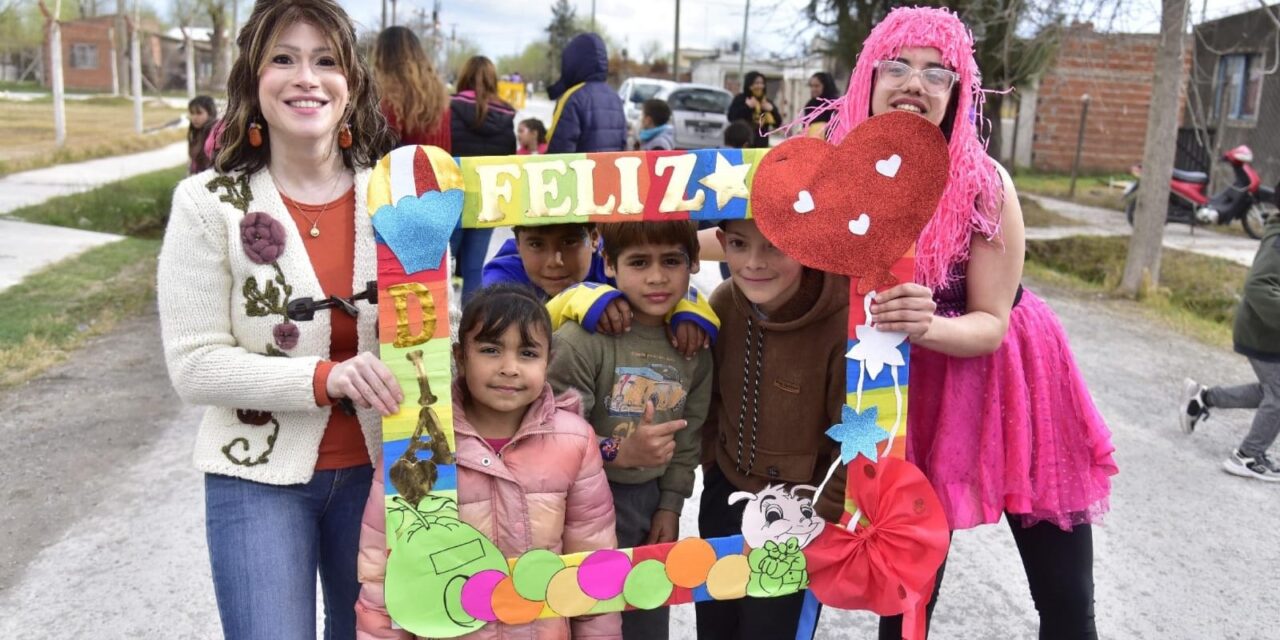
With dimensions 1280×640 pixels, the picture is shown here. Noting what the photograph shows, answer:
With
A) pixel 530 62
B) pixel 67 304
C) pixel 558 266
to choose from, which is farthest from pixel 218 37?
pixel 530 62

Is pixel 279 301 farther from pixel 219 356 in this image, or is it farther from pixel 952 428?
pixel 952 428

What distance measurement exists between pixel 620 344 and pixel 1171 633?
237cm

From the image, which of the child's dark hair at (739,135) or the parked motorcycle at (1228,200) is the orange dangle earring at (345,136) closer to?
the child's dark hair at (739,135)

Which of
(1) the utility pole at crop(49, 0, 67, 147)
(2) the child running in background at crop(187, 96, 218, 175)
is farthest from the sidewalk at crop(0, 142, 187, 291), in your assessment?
(2) the child running in background at crop(187, 96, 218, 175)

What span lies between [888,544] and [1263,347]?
397cm

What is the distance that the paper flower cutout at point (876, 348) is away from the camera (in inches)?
77.6

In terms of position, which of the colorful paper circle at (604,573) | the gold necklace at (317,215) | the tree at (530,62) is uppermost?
the tree at (530,62)

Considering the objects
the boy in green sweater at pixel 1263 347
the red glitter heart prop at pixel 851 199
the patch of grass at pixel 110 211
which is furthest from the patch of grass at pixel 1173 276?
the patch of grass at pixel 110 211

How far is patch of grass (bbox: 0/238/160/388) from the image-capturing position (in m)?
6.15

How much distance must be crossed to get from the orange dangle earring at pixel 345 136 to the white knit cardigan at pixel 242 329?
4.9 inches

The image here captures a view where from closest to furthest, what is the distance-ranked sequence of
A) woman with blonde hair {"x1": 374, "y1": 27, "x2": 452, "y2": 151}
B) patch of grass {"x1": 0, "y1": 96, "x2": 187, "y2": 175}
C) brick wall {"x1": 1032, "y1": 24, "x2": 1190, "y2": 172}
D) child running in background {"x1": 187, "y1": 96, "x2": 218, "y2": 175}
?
woman with blonde hair {"x1": 374, "y1": 27, "x2": 452, "y2": 151}, child running in background {"x1": 187, "y1": 96, "x2": 218, "y2": 175}, patch of grass {"x1": 0, "y1": 96, "x2": 187, "y2": 175}, brick wall {"x1": 1032, "y1": 24, "x2": 1190, "y2": 172}

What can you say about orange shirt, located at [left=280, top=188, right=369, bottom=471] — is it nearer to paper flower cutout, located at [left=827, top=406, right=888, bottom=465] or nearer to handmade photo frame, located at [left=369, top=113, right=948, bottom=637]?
handmade photo frame, located at [left=369, top=113, right=948, bottom=637]

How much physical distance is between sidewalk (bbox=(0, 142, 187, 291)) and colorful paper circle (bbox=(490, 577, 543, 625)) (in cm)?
780

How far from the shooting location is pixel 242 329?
190cm
